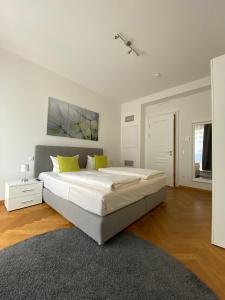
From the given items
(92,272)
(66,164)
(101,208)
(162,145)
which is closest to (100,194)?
(101,208)

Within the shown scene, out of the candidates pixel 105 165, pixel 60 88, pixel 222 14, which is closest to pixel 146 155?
Answer: pixel 105 165

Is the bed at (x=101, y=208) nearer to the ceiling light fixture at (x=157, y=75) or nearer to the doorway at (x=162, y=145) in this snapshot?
the doorway at (x=162, y=145)

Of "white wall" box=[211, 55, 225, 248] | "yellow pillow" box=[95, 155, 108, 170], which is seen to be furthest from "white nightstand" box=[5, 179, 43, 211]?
"white wall" box=[211, 55, 225, 248]

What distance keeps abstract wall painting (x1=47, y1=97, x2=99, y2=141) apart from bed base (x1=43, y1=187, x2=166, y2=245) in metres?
1.77

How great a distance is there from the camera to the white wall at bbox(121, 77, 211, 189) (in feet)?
12.5

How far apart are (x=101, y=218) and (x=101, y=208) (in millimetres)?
102

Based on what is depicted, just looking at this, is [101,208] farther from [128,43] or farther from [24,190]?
[128,43]

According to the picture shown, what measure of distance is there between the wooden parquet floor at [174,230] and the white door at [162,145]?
169 cm

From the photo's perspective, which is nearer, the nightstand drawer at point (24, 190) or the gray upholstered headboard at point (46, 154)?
the nightstand drawer at point (24, 190)

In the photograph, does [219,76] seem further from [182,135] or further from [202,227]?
[182,135]

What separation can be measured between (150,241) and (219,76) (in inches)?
79.7

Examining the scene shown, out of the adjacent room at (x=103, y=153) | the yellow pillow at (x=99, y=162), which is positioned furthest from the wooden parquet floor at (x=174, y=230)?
the yellow pillow at (x=99, y=162)

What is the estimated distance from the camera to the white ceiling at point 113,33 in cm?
185

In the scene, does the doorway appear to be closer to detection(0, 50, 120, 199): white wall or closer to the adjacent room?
the adjacent room
